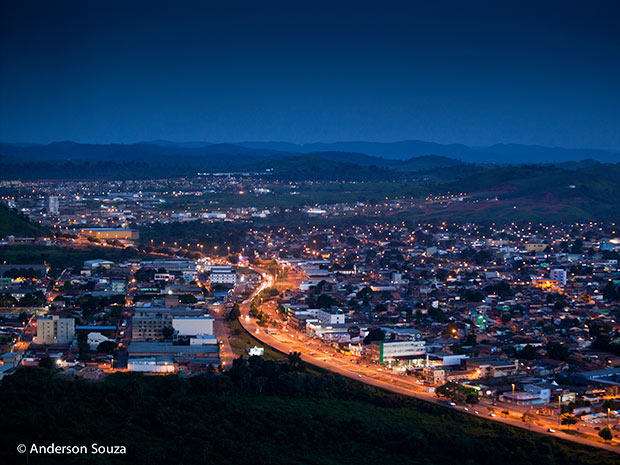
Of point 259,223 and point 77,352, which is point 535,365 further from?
point 259,223

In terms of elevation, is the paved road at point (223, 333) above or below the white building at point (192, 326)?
below

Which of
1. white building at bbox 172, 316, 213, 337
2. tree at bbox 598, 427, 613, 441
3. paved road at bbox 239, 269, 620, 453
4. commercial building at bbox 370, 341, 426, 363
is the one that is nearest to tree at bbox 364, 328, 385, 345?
commercial building at bbox 370, 341, 426, 363

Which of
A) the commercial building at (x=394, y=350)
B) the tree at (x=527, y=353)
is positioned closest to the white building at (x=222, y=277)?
the commercial building at (x=394, y=350)

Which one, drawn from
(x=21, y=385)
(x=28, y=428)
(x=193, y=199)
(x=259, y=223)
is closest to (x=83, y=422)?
(x=28, y=428)

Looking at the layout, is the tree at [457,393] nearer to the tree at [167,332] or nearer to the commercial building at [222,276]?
the tree at [167,332]

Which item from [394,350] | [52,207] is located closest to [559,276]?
[394,350]

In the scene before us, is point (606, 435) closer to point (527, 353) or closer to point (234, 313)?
point (527, 353)
